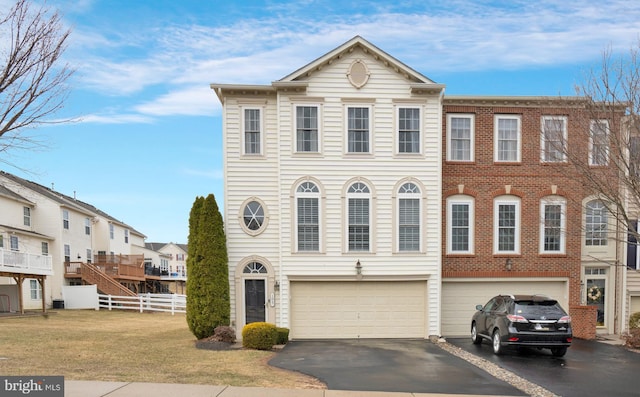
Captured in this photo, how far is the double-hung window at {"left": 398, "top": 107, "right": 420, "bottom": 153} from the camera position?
18.0 m

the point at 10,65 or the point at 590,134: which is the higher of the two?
the point at 10,65

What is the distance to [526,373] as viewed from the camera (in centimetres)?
1178

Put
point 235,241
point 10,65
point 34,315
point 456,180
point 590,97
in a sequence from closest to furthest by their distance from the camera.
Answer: point 10,65 → point 590,97 → point 235,241 → point 456,180 → point 34,315

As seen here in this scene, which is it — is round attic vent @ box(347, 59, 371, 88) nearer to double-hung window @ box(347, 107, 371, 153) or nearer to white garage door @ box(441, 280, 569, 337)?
double-hung window @ box(347, 107, 371, 153)

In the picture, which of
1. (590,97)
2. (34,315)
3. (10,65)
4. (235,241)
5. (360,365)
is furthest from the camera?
(34,315)

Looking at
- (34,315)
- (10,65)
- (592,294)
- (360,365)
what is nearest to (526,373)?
(360,365)

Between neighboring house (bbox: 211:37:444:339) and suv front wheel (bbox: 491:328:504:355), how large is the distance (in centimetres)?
339

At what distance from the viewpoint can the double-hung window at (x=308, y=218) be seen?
699 inches

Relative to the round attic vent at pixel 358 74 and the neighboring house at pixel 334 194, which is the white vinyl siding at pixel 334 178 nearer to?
the neighboring house at pixel 334 194

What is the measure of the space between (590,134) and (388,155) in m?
6.43

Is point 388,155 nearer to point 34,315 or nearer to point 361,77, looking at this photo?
point 361,77

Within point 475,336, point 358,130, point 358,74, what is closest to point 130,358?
point 358,130

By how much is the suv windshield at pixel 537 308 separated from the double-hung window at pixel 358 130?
7.37 m

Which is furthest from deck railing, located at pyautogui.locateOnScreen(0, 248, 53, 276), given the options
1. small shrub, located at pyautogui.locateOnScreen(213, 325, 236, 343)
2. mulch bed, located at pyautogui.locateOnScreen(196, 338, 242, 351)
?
small shrub, located at pyautogui.locateOnScreen(213, 325, 236, 343)
